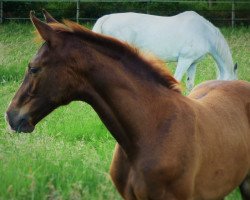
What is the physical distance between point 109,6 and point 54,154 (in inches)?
805

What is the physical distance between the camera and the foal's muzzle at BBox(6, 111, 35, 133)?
402 cm

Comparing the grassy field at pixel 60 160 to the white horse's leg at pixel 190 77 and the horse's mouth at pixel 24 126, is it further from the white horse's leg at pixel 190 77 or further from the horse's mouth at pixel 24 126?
the white horse's leg at pixel 190 77

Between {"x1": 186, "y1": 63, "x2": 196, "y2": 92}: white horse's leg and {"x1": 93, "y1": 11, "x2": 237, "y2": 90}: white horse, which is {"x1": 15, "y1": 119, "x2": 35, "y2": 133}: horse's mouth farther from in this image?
{"x1": 186, "y1": 63, "x2": 196, "y2": 92}: white horse's leg

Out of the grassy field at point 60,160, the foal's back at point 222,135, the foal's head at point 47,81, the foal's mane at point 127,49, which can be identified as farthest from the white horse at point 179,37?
the foal's head at point 47,81

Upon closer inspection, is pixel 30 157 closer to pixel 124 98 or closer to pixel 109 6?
pixel 124 98

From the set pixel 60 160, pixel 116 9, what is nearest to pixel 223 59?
pixel 60 160

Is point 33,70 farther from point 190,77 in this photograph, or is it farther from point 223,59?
point 190,77

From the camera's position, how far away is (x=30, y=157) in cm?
549

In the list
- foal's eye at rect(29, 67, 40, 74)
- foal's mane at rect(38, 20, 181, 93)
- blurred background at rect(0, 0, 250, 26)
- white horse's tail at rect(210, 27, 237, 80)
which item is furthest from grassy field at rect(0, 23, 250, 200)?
blurred background at rect(0, 0, 250, 26)

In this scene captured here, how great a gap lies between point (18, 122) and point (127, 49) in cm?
84

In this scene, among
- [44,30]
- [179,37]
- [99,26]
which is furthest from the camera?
[99,26]

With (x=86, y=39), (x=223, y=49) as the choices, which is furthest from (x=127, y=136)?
(x=223, y=49)

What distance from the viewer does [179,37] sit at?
1259 centimetres

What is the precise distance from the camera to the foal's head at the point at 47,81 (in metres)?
3.96
